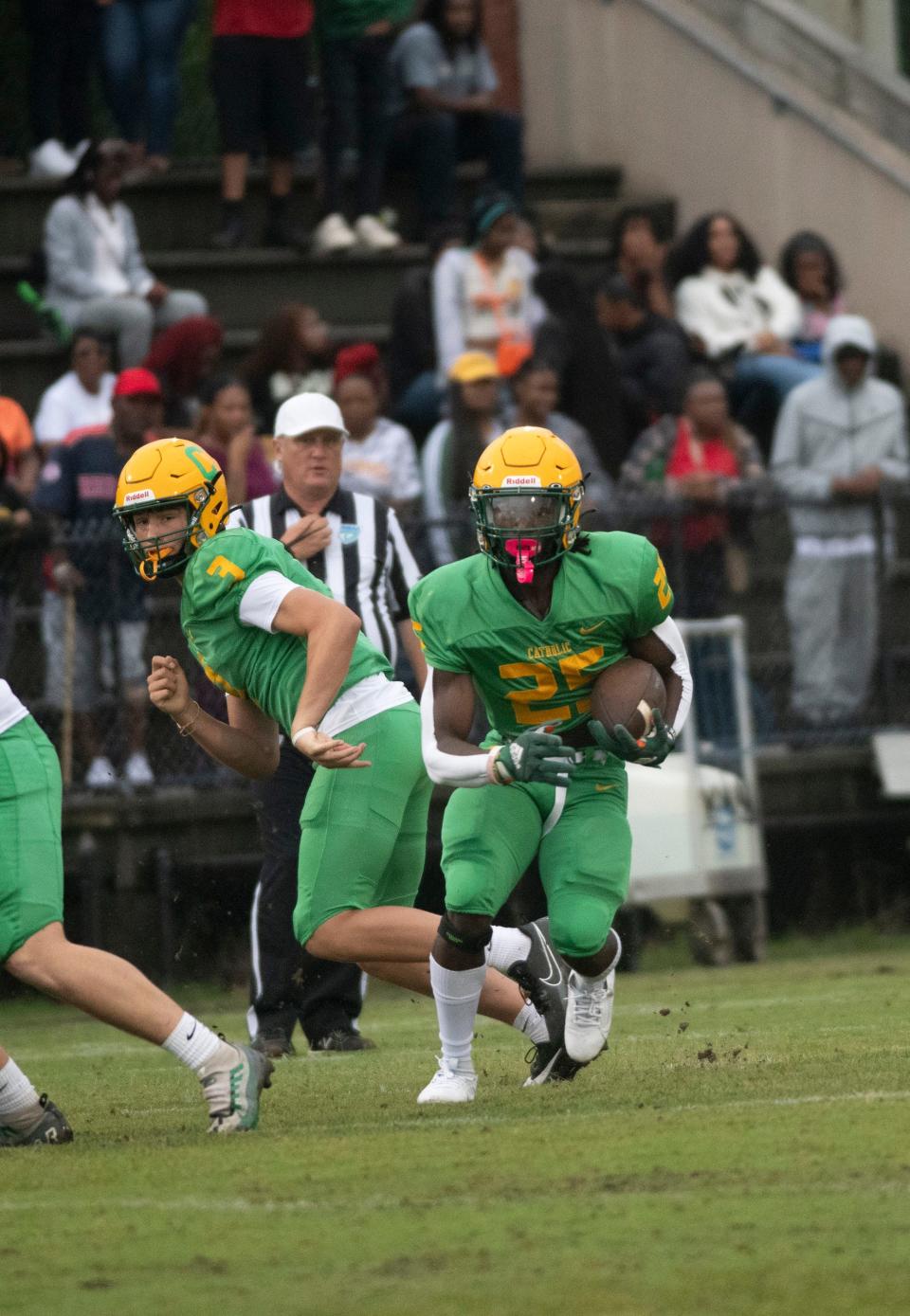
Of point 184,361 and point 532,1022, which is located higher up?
point 184,361

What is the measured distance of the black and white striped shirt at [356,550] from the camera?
8289mm

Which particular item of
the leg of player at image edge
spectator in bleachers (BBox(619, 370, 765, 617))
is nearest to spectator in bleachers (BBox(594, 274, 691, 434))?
spectator in bleachers (BBox(619, 370, 765, 617))

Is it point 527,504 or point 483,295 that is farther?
point 483,295

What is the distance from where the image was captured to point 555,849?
6.58 metres

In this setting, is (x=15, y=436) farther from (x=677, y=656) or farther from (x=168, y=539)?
(x=677, y=656)

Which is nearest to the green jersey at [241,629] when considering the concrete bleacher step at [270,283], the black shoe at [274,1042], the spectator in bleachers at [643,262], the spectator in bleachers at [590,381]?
the black shoe at [274,1042]

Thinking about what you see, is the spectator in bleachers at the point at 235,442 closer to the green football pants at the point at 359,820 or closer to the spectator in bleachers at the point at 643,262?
the spectator in bleachers at the point at 643,262

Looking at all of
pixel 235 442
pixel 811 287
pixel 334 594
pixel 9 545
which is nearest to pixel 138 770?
pixel 9 545

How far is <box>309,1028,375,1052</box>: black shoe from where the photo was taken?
27.3 ft

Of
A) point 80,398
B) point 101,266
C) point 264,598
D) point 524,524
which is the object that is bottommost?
point 264,598

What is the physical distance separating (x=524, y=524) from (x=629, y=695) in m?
0.52

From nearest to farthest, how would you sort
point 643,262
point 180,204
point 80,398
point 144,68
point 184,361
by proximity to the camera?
point 80,398, point 184,361, point 643,262, point 144,68, point 180,204

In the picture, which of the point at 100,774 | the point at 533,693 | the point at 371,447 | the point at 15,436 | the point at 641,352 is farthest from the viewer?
the point at 641,352

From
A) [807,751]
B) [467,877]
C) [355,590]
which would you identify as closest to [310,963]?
[355,590]
